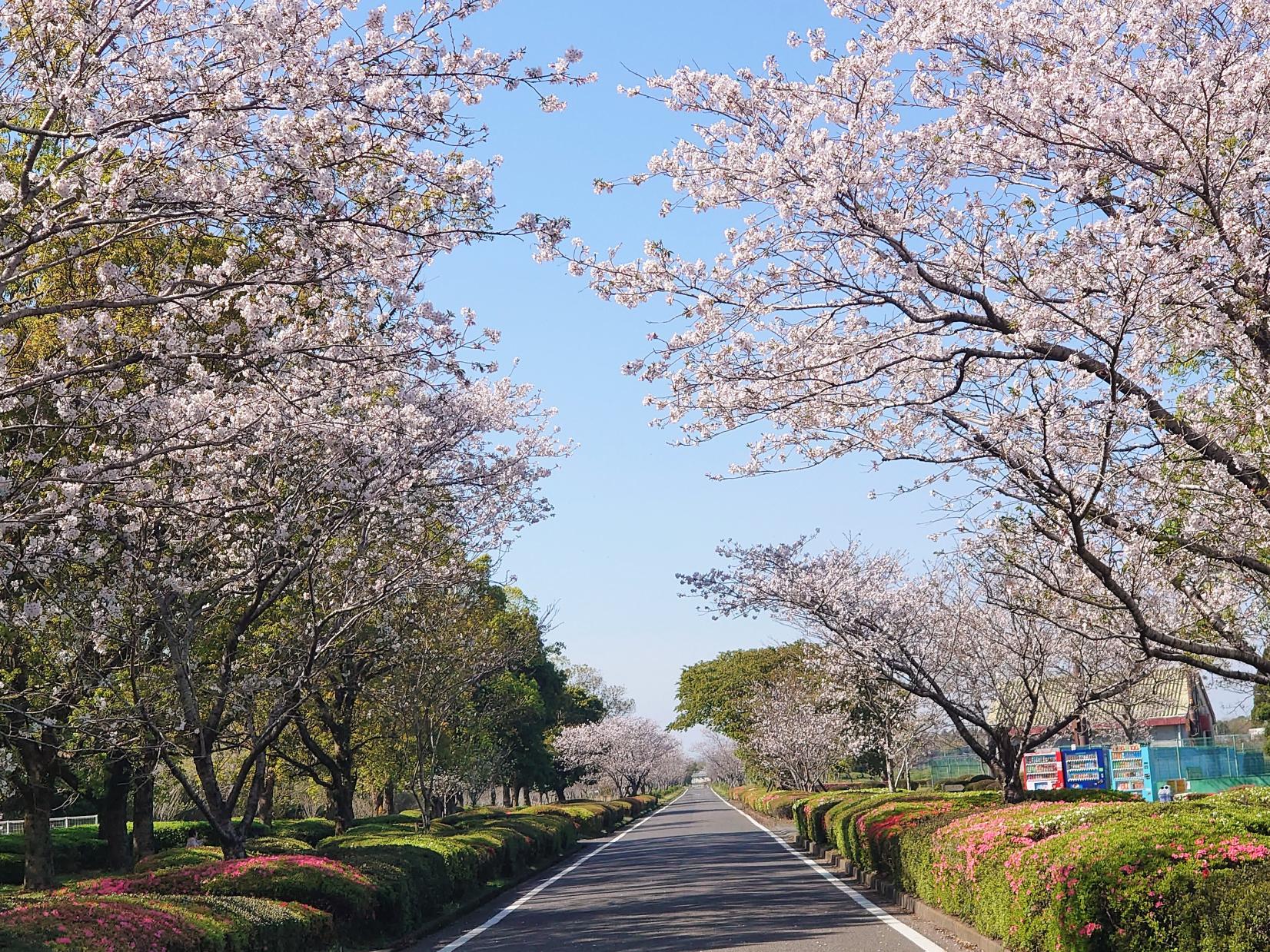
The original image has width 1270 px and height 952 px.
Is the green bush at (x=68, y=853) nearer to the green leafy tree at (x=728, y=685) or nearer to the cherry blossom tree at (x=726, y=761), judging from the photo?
the green leafy tree at (x=728, y=685)

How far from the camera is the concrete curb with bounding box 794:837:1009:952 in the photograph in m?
10.5

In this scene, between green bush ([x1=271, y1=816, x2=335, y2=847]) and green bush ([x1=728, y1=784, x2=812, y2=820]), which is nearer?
green bush ([x1=271, y1=816, x2=335, y2=847])

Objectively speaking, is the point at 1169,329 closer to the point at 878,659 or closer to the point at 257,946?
the point at 257,946

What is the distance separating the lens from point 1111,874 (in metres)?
7.64

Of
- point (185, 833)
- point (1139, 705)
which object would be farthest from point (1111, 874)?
point (185, 833)

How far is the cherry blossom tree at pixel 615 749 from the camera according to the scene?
63.7 metres

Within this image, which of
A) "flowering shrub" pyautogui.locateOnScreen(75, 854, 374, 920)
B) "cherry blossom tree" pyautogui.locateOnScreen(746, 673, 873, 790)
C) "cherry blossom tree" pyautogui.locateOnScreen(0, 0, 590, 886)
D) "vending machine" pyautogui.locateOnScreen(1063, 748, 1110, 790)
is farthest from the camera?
"cherry blossom tree" pyautogui.locateOnScreen(746, 673, 873, 790)

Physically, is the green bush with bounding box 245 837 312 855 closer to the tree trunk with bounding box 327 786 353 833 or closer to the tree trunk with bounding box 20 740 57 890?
the tree trunk with bounding box 327 786 353 833

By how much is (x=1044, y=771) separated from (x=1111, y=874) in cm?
2176

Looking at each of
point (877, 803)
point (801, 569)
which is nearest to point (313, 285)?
point (801, 569)

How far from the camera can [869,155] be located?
26.9ft

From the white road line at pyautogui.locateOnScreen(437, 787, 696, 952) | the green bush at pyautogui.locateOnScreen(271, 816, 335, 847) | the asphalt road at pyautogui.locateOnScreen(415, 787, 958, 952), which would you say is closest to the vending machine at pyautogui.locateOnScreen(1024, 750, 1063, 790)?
the asphalt road at pyautogui.locateOnScreen(415, 787, 958, 952)

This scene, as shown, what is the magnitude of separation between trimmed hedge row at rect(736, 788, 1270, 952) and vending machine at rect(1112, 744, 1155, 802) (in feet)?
54.9

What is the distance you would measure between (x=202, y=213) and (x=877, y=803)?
1709 cm
